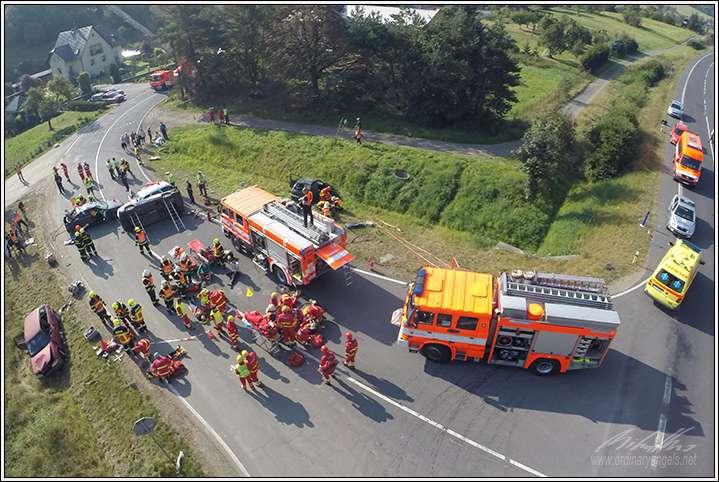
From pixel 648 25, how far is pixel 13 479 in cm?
10524

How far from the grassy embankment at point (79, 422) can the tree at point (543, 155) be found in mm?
23279

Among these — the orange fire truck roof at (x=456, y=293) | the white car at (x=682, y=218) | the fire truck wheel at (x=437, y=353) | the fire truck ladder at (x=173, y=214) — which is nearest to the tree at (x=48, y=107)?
the fire truck ladder at (x=173, y=214)

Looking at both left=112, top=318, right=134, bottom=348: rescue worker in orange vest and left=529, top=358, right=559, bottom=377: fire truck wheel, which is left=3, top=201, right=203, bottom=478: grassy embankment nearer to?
left=112, top=318, right=134, bottom=348: rescue worker in orange vest

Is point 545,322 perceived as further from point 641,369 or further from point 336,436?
point 336,436

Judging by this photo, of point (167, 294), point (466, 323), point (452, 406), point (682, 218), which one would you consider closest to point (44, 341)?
point (167, 294)

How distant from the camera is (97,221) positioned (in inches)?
1100

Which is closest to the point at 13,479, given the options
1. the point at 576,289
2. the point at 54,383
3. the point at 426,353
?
the point at 54,383

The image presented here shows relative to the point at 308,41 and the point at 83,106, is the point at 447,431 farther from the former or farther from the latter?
the point at 83,106

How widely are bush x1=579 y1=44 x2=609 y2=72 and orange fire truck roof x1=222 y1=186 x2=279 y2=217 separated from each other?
49.3 meters

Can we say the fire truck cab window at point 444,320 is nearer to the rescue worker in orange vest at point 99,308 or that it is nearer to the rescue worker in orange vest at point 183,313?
the rescue worker in orange vest at point 183,313

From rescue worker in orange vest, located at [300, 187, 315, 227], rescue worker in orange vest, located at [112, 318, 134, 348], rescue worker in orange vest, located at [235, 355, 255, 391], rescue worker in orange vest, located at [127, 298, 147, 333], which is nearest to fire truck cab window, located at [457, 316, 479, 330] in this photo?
rescue worker in orange vest, located at [235, 355, 255, 391]

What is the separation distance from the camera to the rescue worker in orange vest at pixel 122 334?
18297 millimetres

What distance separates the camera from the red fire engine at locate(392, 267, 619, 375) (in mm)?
15727

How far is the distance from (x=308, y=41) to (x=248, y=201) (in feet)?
67.1
